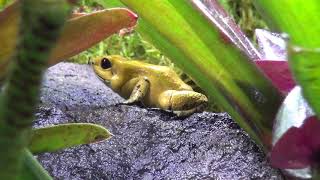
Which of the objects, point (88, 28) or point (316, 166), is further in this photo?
point (88, 28)

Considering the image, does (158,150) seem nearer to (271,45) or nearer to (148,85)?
(271,45)

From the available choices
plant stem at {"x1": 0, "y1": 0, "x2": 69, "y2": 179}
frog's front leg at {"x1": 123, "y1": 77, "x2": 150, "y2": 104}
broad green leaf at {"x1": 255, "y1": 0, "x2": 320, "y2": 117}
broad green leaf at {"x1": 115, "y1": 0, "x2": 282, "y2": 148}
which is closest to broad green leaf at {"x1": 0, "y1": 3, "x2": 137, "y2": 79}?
broad green leaf at {"x1": 115, "y1": 0, "x2": 282, "y2": 148}

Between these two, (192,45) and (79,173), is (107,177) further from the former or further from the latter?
(192,45)

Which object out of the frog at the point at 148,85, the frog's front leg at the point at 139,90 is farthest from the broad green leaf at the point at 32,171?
the frog's front leg at the point at 139,90

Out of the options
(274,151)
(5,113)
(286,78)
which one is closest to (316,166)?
(274,151)

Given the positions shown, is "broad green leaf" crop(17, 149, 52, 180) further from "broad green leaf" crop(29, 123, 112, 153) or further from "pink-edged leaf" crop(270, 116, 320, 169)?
"pink-edged leaf" crop(270, 116, 320, 169)

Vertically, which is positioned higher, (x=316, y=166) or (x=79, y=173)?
(x=316, y=166)
